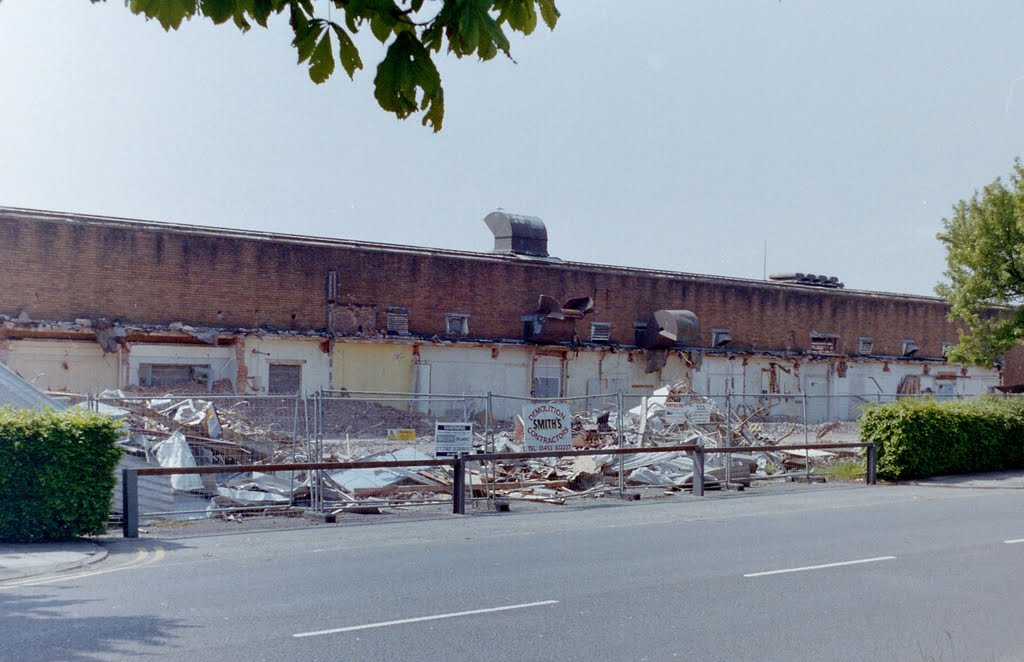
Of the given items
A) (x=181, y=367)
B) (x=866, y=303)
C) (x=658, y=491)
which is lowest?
(x=658, y=491)

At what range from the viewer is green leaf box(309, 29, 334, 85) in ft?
13.3

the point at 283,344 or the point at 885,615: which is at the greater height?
the point at 283,344

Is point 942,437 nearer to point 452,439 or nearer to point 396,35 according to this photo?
point 452,439

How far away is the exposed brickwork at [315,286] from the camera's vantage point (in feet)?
109

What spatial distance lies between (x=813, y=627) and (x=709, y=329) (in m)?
38.1

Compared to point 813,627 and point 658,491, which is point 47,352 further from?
point 813,627

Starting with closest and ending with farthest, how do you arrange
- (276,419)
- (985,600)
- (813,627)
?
(813,627) → (985,600) → (276,419)

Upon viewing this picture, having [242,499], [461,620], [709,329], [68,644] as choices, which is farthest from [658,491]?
[709,329]

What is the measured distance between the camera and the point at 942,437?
25.7 meters

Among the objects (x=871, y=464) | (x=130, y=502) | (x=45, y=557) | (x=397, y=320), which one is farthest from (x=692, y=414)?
(x=397, y=320)

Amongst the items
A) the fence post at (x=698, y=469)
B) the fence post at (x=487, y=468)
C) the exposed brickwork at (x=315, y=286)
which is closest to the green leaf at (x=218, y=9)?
the fence post at (x=487, y=468)

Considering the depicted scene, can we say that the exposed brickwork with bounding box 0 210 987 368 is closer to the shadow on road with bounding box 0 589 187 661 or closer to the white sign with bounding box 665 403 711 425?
the white sign with bounding box 665 403 711 425

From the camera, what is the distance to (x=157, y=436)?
20.6 meters

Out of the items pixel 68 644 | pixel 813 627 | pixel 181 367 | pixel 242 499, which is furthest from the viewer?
pixel 181 367
